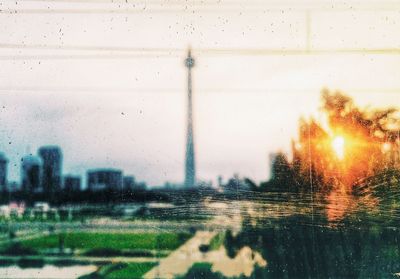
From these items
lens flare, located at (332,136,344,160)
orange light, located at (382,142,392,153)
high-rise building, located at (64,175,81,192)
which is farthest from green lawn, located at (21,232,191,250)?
orange light, located at (382,142,392,153)

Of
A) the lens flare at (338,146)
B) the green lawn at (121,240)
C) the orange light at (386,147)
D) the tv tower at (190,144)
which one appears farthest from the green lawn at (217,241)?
the orange light at (386,147)

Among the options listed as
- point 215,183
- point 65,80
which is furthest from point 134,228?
point 65,80

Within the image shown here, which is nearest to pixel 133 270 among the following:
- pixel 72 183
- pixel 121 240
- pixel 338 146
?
pixel 121 240

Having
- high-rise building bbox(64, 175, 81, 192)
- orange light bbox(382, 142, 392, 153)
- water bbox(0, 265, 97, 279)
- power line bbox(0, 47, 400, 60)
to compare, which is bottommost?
water bbox(0, 265, 97, 279)

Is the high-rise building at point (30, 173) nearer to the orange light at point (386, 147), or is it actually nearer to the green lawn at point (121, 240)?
the green lawn at point (121, 240)

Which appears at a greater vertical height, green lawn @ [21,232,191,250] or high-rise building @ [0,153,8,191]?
high-rise building @ [0,153,8,191]

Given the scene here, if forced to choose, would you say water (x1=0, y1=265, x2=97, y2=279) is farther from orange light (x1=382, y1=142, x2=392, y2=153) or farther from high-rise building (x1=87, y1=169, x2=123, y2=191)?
orange light (x1=382, y1=142, x2=392, y2=153)
